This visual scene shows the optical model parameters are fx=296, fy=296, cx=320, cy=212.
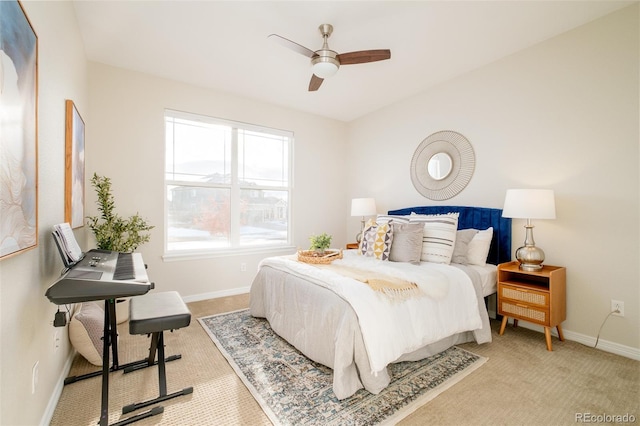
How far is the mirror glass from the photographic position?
3600 mm

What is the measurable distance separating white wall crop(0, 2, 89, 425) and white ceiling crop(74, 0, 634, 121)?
1.87 feet

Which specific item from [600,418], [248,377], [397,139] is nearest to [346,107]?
[397,139]

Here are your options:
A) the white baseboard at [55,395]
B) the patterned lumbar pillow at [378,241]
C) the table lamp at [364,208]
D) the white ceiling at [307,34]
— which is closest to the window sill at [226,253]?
the table lamp at [364,208]

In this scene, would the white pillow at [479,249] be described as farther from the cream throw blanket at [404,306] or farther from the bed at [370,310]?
the cream throw blanket at [404,306]

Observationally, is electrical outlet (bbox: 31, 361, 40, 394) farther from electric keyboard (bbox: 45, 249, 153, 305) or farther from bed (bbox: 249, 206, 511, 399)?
bed (bbox: 249, 206, 511, 399)

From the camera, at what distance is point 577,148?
2.64 meters

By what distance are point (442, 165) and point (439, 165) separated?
0.04m

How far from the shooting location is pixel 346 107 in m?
4.52

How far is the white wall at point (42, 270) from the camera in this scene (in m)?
1.18

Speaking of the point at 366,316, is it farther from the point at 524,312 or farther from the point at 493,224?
the point at 493,224

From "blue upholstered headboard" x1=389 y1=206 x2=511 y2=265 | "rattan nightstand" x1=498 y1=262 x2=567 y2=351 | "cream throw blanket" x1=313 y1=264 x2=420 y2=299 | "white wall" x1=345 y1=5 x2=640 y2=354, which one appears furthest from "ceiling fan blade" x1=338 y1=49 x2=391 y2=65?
"rattan nightstand" x1=498 y1=262 x2=567 y2=351

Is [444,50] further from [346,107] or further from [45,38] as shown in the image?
[45,38]

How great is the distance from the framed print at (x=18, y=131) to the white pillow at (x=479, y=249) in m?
3.30

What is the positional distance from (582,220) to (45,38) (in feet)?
13.5
